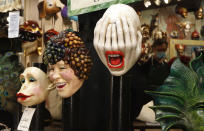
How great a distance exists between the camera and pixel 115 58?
106 cm

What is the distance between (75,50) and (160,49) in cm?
42

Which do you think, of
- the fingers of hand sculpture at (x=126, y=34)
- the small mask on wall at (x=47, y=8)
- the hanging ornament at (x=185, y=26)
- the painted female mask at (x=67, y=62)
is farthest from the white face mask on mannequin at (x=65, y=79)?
the small mask on wall at (x=47, y=8)

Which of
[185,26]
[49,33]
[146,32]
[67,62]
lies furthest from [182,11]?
[49,33]

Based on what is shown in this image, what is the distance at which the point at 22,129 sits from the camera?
4.81 ft

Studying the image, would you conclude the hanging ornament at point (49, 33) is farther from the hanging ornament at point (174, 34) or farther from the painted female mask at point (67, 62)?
the hanging ornament at point (174, 34)

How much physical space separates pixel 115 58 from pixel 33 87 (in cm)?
59

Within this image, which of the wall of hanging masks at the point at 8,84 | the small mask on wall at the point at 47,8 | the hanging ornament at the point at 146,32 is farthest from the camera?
the small mask on wall at the point at 47,8

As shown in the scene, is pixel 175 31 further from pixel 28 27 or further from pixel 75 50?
pixel 28 27

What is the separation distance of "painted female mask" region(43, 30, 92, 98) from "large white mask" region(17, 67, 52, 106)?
0.69 ft

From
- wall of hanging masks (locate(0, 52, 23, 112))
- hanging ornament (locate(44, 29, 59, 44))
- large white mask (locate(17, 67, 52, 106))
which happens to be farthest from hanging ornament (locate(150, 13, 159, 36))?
wall of hanging masks (locate(0, 52, 23, 112))

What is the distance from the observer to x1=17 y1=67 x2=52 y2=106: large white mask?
1410mm

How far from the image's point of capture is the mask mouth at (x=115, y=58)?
105 cm

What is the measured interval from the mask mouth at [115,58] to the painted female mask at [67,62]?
0.21 m

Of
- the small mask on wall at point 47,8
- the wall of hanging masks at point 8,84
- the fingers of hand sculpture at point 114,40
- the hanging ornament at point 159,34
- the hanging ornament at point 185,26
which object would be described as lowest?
the wall of hanging masks at point 8,84
